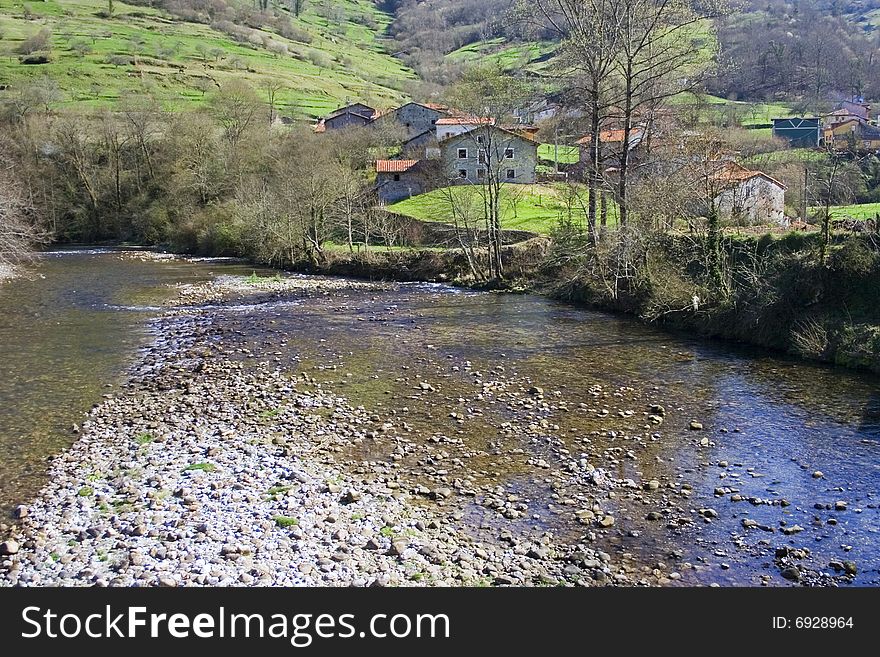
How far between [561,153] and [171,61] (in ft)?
267

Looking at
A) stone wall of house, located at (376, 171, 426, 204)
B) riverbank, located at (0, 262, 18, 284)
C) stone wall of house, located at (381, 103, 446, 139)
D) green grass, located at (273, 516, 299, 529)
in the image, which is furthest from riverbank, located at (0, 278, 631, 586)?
stone wall of house, located at (381, 103, 446, 139)

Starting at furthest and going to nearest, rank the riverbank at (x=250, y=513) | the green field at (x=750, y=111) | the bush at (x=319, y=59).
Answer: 1. the bush at (x=319, y=59)
2. the green field at (x=750, y=111)
3. the riverbank at (x=250, y=513)

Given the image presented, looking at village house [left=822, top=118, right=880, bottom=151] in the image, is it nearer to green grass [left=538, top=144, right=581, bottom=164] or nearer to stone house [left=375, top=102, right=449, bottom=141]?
green grass [left=538, top=144, right=581, bottom=164]

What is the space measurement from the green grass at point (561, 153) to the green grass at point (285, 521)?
5474 cm

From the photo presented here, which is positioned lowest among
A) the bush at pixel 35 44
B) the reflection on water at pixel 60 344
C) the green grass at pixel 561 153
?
the reflection on water at pixel 60 344

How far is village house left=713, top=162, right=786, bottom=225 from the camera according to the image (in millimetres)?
27203

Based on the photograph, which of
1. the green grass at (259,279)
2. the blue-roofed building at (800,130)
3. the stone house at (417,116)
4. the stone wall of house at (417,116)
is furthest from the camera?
the stone wall of house at (417,116)

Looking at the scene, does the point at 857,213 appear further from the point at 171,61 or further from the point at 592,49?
the point at 171,61

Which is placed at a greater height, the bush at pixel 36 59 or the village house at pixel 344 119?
the bush at pixel 36 59

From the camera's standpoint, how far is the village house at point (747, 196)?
27203mm

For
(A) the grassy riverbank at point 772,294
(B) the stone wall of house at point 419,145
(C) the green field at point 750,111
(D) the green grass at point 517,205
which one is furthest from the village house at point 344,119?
(A) the grassy riverbank at point 772,294

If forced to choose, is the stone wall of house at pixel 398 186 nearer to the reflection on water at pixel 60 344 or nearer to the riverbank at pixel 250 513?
the reflection on water at pixel 60 344

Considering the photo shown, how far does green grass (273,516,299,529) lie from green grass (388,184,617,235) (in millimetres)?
25979

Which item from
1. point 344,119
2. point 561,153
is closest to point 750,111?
point 561,153
